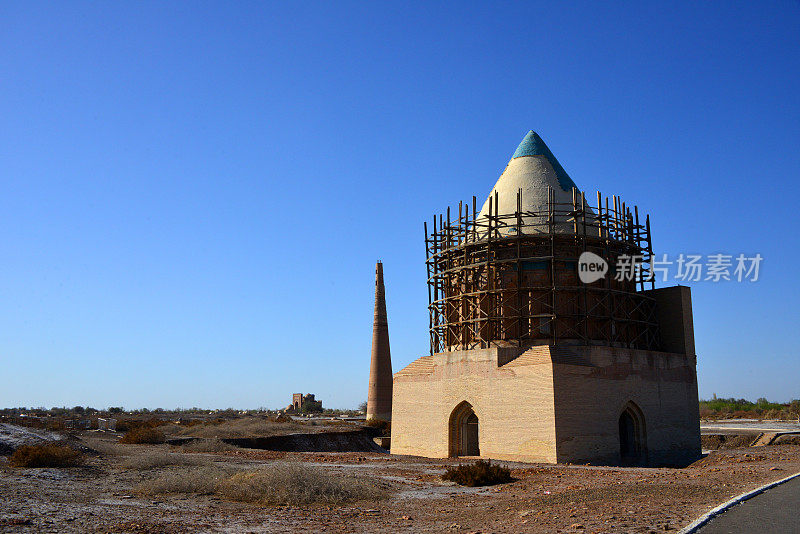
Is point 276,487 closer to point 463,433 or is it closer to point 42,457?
point 42,457

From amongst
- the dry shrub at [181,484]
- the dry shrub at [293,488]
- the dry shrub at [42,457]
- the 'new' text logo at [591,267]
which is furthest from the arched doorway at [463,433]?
the dry shrub at [42,457]

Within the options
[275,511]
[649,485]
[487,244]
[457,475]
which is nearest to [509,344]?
[487,244]

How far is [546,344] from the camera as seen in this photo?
22.3 meters

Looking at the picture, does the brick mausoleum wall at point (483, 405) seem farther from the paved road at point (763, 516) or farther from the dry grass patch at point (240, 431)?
the paved road at point (763, 516)

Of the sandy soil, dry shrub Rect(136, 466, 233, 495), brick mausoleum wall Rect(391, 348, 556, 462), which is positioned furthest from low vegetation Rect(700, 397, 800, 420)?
dry shrub Rect(136, 466, 233, 495)

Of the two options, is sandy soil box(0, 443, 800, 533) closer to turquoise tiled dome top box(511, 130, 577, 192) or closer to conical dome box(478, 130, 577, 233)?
conical dome box(478, 130, 577, 233)

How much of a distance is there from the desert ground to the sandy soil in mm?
19

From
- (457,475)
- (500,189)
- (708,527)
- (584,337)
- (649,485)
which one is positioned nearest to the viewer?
(708,527)

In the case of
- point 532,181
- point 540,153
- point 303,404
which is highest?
point 540,153

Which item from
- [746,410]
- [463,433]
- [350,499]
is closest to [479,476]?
[350,499]

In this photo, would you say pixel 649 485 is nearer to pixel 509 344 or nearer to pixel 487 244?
pixel 509 344

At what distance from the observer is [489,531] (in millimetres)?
8484

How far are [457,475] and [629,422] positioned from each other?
10919mm

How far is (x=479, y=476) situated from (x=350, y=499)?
3.32 m
